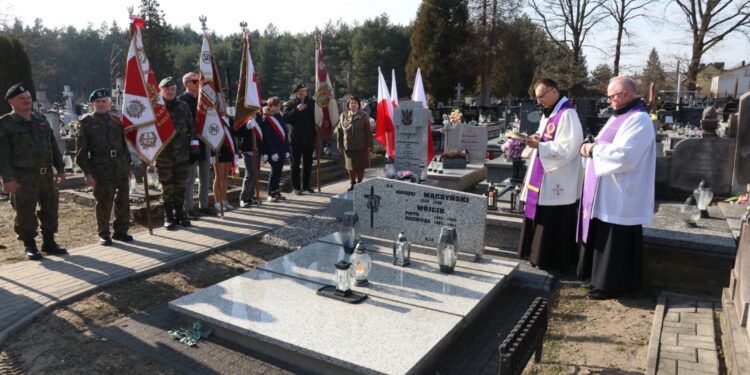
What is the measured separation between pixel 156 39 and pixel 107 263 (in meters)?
43.7

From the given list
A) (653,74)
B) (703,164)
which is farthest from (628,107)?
(653,74)

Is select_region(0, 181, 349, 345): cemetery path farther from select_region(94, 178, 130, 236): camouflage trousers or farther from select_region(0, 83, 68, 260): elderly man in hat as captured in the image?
select_region(0, 83, 68, 260): elderly man in hat

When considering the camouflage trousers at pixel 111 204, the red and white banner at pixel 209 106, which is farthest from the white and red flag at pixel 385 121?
the camouflage trousers at pixel 111 204

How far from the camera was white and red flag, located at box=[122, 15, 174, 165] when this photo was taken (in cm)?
646

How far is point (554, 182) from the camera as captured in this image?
5215 millimetres

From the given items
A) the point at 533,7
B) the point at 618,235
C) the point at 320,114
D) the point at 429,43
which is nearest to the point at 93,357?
the point at 618,235

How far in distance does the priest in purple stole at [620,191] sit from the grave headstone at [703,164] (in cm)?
441

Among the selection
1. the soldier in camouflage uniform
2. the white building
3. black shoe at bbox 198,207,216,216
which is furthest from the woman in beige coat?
the white building

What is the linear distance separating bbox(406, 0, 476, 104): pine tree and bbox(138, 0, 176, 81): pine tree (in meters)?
21.8

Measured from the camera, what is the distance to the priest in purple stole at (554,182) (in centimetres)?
508

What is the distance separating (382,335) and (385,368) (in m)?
0.46

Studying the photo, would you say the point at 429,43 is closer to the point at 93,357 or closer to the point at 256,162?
the point at 256,162

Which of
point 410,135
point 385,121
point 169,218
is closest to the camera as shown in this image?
point 169,218

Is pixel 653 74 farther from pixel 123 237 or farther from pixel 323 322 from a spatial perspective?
pixel 323 322
